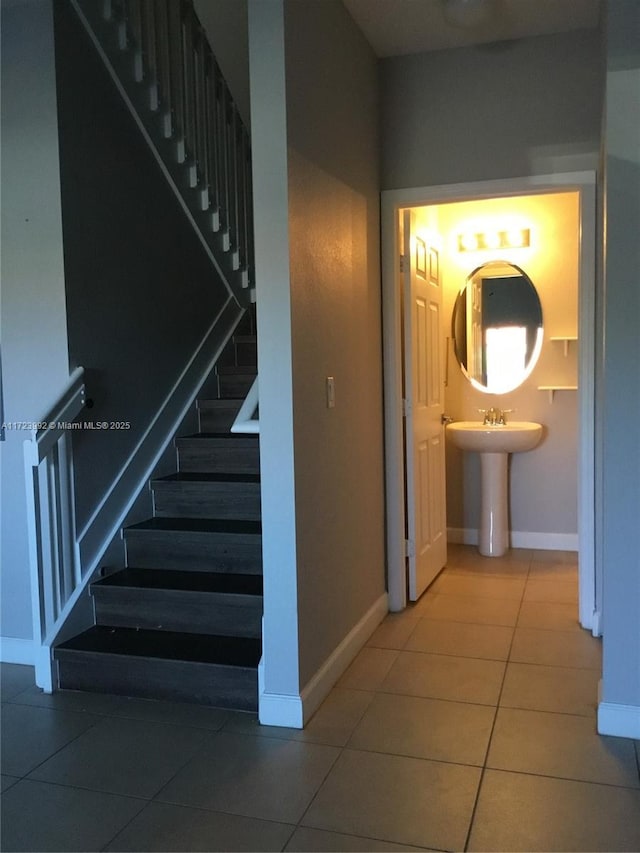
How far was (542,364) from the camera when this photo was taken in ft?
15.5

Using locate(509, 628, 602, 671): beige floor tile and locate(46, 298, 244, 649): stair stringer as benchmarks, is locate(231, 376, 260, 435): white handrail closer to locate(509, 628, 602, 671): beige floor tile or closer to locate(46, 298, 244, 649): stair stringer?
locate(46, 298, 244, 649): stair stringer

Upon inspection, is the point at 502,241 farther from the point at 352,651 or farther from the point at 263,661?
the point at 263,661

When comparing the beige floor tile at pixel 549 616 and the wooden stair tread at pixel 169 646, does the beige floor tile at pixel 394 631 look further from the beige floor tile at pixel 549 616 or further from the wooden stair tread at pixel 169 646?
the wooden stair tread at pixel 169 646

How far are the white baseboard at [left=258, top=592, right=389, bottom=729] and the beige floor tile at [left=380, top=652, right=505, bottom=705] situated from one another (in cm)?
19

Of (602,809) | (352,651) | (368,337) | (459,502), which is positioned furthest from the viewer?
(459,502)

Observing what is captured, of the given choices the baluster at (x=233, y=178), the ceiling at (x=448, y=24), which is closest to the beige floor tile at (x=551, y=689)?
the ceiling at (x=448, y=24)

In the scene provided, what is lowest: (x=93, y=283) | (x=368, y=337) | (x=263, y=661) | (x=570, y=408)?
(x=263, y=661)

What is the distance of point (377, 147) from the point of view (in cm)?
345

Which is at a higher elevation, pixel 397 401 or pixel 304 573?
pixel 397 401

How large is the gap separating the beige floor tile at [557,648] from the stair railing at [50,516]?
189 centimetres

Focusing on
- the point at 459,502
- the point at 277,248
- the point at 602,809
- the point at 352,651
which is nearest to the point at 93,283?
the point at 277,248

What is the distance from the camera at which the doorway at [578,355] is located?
127 inches

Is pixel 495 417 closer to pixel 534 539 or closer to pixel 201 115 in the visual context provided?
pixel 534 539

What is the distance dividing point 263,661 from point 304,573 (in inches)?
13.3
